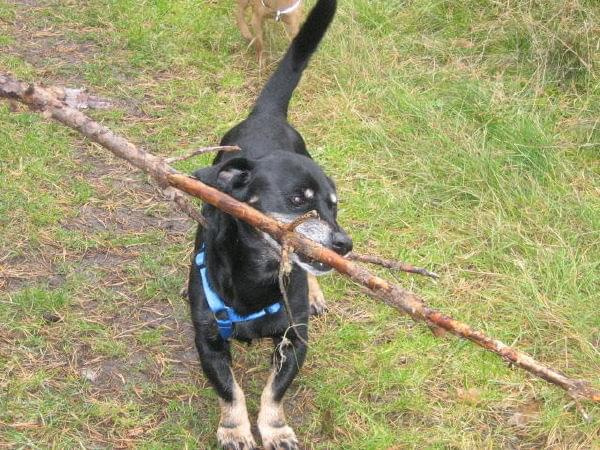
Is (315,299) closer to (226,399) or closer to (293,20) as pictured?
(226,399)

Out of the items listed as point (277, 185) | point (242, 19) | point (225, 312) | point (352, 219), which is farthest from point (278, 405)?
point (242, 19)

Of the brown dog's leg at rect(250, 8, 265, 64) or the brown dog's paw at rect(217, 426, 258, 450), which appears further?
the brown dog's leg at rect(250, 8, 265, 64)

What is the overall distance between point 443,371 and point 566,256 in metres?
1.10

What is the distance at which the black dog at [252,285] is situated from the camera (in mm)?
3254

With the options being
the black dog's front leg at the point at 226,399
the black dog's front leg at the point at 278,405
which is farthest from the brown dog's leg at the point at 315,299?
the black dog's front leg at the point at 226,399

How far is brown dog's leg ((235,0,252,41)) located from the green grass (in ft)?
0.51

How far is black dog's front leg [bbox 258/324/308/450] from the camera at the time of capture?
3.39m

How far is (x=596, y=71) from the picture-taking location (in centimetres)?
583

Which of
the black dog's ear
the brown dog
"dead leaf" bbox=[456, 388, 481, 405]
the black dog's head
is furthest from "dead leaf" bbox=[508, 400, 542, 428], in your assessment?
the brown dog

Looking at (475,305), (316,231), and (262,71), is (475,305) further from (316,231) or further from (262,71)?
(262,71)

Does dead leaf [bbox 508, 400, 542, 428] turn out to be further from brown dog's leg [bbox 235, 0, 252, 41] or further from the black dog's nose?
brown dog's leg [bbox 235, 0, 252, 41]

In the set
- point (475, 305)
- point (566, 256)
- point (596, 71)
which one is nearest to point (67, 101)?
point (475, 305)

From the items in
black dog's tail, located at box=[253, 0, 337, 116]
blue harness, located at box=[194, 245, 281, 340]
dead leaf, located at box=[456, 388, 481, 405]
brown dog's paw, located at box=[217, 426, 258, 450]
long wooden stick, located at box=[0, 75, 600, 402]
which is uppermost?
long wooden stick, located at box=[0, 75, 600, 402]

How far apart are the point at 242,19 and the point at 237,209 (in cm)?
466
